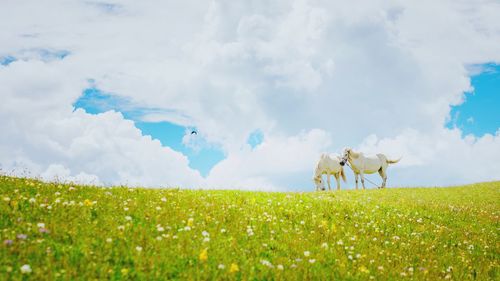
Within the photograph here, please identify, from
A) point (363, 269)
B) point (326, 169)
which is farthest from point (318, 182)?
point (363, 269)

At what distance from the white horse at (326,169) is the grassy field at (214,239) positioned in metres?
22.4

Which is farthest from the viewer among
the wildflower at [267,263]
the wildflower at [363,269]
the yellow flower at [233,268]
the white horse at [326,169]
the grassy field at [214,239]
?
the white horse at [326,169]

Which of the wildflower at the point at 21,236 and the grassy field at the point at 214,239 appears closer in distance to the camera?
the grassy field at the point at 214,239

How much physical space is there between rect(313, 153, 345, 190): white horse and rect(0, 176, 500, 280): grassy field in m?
22.4

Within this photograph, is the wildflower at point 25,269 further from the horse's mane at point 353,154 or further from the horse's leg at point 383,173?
the horse's leg at point 383,173

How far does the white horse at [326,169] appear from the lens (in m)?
42.5

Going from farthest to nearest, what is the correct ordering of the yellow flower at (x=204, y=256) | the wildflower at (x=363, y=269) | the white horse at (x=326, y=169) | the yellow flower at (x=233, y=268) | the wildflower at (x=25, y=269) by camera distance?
1. the white horse at (x=326, y=169)
2. the wildflower at (x=363, y=269)
3. the yellow flower at (x=204, y=256)
4. the yellow flower at (x=233, y=268)
5. the wildflower at (x=25, y=269)

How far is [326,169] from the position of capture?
42.6 meters

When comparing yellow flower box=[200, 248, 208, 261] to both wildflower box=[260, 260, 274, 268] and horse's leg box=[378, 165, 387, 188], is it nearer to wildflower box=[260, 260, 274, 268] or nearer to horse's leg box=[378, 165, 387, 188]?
wildflower box=[260, 260, 274, 268]

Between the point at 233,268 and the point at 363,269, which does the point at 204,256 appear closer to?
the point at 233,268

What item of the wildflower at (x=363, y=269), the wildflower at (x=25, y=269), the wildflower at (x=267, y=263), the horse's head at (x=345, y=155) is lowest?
the wildflower at (x=363, y=269)

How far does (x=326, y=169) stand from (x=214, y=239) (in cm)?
3180

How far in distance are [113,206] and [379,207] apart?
40.9ft

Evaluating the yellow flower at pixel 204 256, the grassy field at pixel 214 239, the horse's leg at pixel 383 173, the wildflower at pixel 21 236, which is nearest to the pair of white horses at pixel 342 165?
the horse's leg at pixel 383 173
